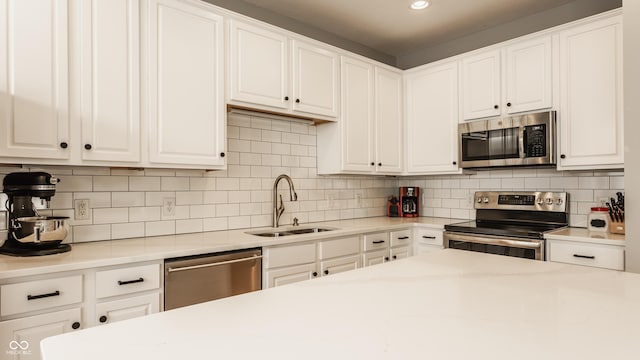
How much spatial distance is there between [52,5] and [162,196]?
1.22 metres

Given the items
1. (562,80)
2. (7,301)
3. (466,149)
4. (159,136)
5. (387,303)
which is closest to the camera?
(387,303)

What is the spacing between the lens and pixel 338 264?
2.88 meters

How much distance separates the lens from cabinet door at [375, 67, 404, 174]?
143 inches

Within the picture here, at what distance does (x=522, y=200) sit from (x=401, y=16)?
1.87 metres

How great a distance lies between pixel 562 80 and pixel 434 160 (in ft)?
3.88

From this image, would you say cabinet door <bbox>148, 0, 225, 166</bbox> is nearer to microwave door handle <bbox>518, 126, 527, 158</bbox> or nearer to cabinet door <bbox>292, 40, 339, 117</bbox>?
cabinet door <bbox>292, 40, 339, 117</bbox>

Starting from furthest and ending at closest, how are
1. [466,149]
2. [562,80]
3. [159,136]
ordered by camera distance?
[466,149], [562,80], [159,136]

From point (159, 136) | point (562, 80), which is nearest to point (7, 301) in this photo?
point (159, 136)

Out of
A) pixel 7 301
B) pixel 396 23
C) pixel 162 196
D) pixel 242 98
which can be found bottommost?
pixel 7 301

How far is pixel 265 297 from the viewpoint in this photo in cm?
105

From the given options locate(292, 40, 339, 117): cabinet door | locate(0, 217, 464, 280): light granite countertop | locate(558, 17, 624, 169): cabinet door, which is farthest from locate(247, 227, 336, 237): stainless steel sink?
locate(558, 17, 624, 169): cabinet door

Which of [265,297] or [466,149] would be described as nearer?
[265,297]

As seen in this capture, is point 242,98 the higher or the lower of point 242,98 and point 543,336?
the higher

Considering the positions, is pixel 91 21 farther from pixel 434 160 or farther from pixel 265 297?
pixel 434 160
